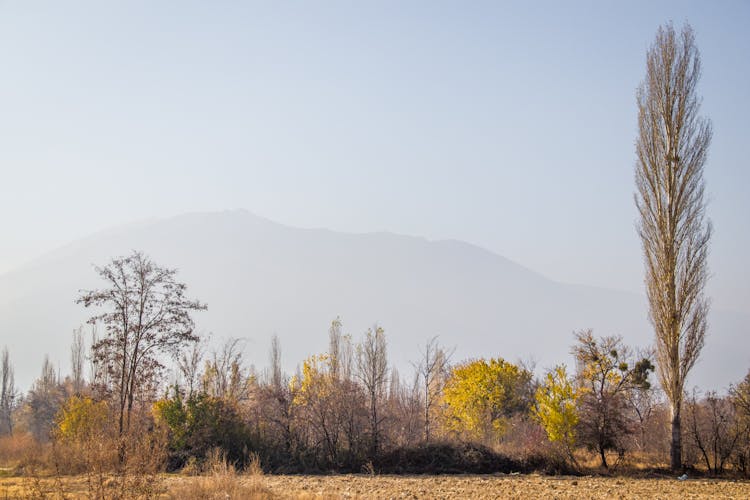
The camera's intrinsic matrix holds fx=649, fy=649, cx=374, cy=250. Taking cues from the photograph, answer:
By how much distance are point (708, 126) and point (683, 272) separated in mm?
5873

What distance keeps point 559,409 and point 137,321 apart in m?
17.1

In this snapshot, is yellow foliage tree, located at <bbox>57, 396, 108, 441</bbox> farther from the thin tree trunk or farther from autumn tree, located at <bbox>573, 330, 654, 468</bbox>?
the thin tree trunk

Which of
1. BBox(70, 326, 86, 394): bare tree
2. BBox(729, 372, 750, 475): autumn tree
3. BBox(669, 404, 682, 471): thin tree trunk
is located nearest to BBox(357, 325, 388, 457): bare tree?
BBox(669, 404, 682, 471): thin tree trunk

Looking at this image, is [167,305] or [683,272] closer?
[683,272]

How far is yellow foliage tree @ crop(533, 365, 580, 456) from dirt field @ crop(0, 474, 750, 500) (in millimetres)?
1917

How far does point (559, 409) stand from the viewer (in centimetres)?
2325

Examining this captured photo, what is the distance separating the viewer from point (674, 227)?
82.5ft

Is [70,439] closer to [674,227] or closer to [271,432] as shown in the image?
[271,432]

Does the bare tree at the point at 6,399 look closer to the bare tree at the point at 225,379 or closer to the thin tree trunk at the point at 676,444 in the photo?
the bare tree at the point at 225,379

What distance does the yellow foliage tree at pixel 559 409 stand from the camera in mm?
22984

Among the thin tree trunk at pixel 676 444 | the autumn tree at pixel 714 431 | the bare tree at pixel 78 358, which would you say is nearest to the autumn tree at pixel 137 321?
the thin tree trunk at pixel 676 444

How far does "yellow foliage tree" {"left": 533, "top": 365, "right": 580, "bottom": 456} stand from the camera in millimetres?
22984

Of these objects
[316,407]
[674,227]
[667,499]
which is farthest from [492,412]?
[667,499]

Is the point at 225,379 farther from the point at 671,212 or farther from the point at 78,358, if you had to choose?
the point at 78,358
